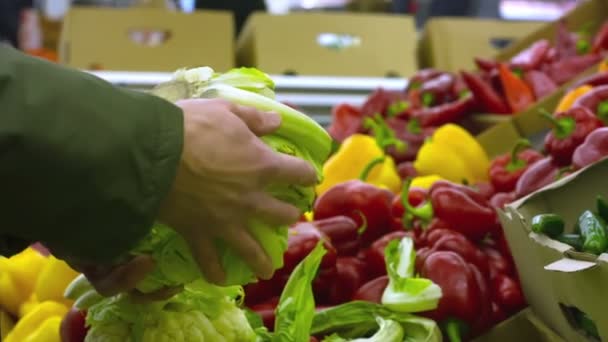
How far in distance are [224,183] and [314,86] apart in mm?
2536

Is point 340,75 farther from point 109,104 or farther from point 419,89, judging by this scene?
point 109,104

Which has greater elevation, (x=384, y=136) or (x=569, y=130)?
(x=569, y=130)

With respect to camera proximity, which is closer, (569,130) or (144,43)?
(569,130)

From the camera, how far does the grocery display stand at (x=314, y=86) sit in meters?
3.31

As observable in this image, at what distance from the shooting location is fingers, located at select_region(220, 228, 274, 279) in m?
0.93

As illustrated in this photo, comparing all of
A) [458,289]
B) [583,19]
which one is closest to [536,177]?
[458,289]

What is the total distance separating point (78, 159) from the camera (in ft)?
2.68

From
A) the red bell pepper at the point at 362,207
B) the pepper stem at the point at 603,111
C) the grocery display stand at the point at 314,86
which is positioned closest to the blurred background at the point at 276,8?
the grocery display stand at the point at 314,86

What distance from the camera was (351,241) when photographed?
5.65ft

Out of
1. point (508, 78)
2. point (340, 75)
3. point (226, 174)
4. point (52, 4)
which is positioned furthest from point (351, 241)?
point (52, 4)

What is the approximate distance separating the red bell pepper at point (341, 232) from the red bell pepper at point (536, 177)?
36 centimetres

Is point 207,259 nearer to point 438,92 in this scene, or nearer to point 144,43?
point 438,92

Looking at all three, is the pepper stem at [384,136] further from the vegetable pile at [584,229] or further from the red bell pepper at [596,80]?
the vegetable pile at [584,229]

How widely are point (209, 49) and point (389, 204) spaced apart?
6.23ft
